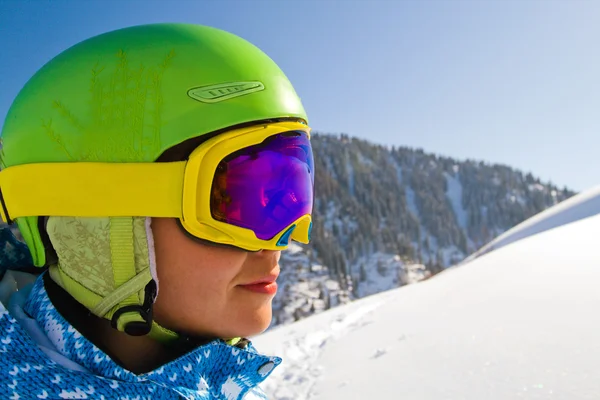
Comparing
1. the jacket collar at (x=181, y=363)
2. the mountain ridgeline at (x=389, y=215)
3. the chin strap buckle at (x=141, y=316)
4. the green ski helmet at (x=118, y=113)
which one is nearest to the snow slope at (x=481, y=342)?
the jacket collar at (x=181, y=363)

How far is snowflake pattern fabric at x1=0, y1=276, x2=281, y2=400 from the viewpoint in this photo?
1162 millimetres

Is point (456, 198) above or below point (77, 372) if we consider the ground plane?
below

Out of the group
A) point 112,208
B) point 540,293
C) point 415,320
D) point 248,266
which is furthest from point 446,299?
point 112,208

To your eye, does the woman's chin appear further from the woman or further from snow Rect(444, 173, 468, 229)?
snow Rect(444, 173, 468, 229)

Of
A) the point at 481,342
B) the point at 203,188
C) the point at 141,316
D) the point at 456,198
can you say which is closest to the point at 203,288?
the point at 141,316

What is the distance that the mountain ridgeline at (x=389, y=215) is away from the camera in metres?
112

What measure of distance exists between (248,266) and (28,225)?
854 mm

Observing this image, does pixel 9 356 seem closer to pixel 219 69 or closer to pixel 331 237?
pixel 219 69

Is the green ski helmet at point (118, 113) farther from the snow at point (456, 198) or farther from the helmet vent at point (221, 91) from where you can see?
the snow at point (456, 198)

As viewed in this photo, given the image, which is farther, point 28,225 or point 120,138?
point 28,225

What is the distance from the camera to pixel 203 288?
1480mm

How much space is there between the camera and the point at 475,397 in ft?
8.87

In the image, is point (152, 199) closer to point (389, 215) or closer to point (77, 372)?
point (77, 372)

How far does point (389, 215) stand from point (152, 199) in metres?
153
